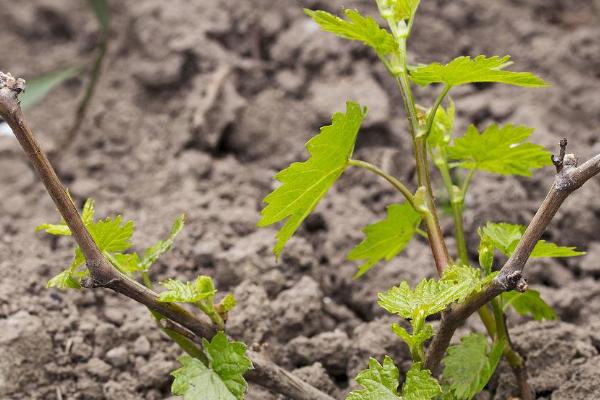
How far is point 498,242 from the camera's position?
4.00 feet

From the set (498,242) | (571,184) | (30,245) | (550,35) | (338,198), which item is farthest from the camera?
(550,35)

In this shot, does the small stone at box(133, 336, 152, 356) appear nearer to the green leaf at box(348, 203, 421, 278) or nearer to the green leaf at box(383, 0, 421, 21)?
the green leaf at box(348, 203, 421, 278)

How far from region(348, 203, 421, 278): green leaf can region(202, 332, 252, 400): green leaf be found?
27 cm

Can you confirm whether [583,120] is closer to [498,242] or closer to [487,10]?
[487,10]

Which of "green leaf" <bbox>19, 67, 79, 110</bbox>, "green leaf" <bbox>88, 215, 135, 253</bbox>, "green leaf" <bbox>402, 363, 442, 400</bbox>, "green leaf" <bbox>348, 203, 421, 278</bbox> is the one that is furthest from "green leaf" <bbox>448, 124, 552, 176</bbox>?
"green leaf" <bbox>19, 67, 79, 110</bbox>

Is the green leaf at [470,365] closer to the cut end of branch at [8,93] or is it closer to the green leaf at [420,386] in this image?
the green leaf at [420,386]

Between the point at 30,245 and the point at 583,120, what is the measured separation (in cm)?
135

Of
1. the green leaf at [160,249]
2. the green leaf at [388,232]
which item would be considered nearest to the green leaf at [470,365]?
the green leaf at [388,232]

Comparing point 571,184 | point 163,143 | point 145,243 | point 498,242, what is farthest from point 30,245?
point 571,184

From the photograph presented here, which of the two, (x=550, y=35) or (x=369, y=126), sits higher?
(x=550, y=35)

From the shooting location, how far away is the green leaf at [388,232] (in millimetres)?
1346

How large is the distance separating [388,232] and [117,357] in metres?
0.55

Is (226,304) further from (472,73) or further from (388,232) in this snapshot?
(472,73)

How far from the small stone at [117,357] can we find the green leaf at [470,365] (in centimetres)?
59
